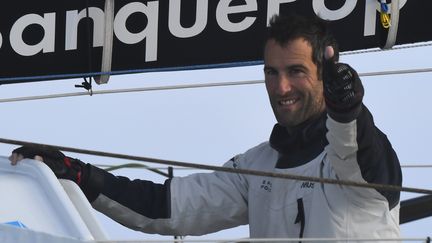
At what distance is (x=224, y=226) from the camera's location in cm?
471

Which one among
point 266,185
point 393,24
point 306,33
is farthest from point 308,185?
point 393,24

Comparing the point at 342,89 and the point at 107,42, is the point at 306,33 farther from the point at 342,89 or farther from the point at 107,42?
the point at 107,42

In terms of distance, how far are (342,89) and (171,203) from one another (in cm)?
95

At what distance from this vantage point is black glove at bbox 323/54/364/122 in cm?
388

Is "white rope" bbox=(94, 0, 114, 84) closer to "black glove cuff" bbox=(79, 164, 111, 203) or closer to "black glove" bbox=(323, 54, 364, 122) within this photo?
"black glove cuff" bbox=(79, 164, 111, 203)

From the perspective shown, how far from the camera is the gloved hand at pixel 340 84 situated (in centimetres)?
388

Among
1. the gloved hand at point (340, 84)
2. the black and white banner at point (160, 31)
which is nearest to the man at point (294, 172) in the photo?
the gloved hand at point (340, 84)

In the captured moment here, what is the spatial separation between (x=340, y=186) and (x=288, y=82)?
0.40 meters

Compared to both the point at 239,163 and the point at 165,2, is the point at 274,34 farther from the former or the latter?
the point at 165,2

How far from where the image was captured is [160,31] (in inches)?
205

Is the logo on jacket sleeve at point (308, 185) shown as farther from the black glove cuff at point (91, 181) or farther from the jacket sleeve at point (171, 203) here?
the black glove cuff at point (91, 181)

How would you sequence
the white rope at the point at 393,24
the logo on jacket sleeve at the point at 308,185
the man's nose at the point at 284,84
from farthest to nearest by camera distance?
the white rope at the point at 393,24 → the man's nose at the point at 284,84 → the logo on jacket sleeve at the point at 308,185

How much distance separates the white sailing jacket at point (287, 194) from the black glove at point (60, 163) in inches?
2.0

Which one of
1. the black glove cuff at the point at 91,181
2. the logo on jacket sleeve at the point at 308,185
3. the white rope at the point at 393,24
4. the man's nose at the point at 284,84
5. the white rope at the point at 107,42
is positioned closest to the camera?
the logo on jacket sleeve at the point at 308,185
